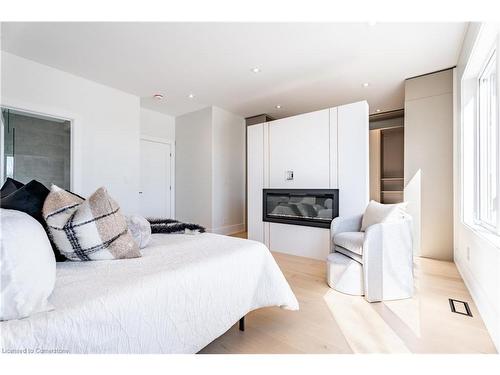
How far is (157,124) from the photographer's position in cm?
509

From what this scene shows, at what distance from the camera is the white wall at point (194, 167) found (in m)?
4.78

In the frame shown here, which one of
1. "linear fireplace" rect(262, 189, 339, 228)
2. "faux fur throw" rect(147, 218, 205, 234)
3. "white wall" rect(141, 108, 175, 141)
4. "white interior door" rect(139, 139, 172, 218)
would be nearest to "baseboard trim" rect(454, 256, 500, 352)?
"linear fireplace" rect(262, 189, 339, 228)

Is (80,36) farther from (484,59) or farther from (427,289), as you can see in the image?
(427,289)

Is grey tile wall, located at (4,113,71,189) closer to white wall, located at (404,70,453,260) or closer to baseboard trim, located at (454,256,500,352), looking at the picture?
baseboard trim, located at (454,256,500,352)

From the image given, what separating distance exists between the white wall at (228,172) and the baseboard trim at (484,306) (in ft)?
12.1

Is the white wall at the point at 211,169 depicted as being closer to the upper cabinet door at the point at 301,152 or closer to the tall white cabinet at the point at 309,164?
the tall white cabinet at the point at 309,164

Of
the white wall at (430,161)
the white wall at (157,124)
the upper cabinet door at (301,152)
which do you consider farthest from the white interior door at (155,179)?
the white wall at (430,161)

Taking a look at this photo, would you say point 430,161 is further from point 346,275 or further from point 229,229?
point 229,229

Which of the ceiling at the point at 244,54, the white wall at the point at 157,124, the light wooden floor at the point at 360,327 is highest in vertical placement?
the ceiling at the point at 244,54

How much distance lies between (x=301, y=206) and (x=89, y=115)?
3379 millimetres

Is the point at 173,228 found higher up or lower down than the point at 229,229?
higher up

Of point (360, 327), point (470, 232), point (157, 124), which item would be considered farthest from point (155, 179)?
point (470, 232)

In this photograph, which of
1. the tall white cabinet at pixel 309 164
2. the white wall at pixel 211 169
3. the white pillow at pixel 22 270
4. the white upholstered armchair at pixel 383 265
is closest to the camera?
the white pillow at pixel 22 270

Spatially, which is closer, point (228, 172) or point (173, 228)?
point (173, 228)
